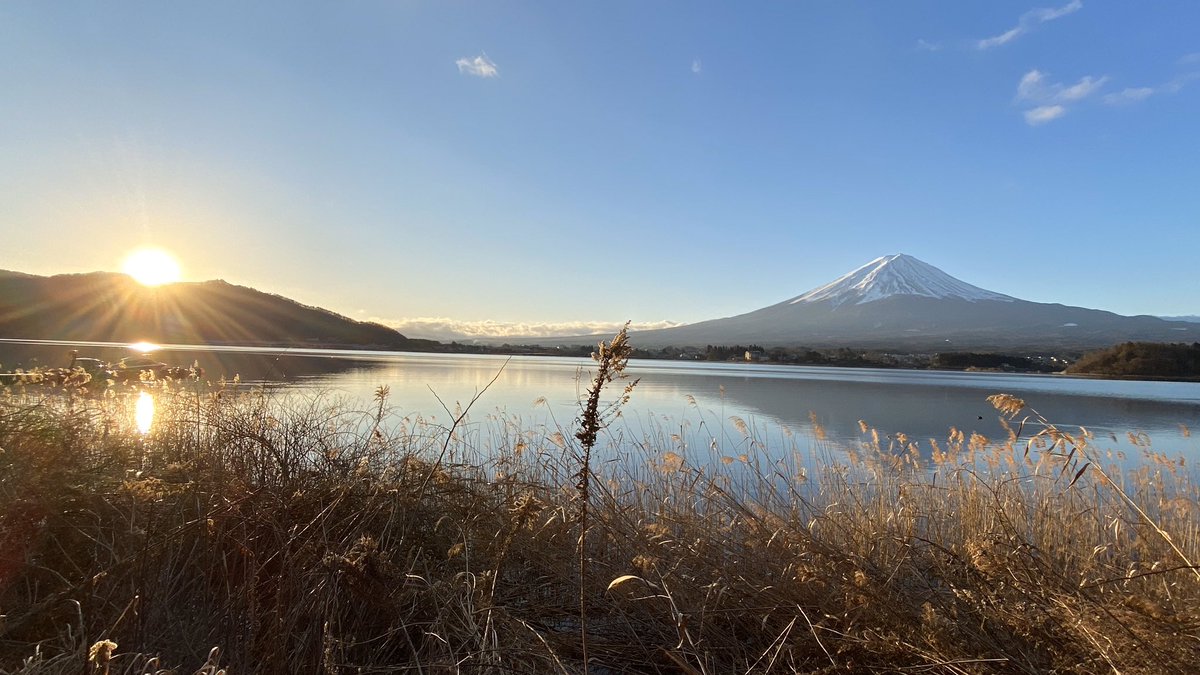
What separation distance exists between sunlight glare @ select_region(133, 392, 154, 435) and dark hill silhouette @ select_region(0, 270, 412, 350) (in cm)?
4563

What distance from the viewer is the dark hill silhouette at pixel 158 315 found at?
43.9 metres

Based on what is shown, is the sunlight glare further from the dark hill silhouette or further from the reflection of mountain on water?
the dark hill silhouette

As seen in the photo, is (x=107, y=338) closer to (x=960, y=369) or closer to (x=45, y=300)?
(x=45, y=300)

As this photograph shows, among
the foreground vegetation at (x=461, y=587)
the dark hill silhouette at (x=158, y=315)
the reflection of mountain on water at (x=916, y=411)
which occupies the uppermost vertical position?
the dark hill silhouette at (x=158, y=315)

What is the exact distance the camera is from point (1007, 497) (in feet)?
14.8

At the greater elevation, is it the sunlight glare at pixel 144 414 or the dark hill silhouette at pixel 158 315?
the dark hill silhouette at pixel 158 315

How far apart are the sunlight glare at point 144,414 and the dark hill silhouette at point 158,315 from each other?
45634 mm

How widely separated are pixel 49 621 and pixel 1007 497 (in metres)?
5.43

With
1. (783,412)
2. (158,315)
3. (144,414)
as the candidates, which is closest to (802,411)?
(783,412)

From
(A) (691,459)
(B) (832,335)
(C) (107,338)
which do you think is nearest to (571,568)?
(A) (691,459)

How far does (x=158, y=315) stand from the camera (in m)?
49.2

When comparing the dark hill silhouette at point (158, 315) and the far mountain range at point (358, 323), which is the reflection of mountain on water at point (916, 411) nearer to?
the far mountain range at point (358, 323)

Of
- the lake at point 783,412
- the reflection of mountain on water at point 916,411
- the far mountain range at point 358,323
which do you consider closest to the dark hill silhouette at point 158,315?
the far mountain range at point 358,323

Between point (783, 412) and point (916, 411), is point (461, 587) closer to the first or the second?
point (783, 412)
